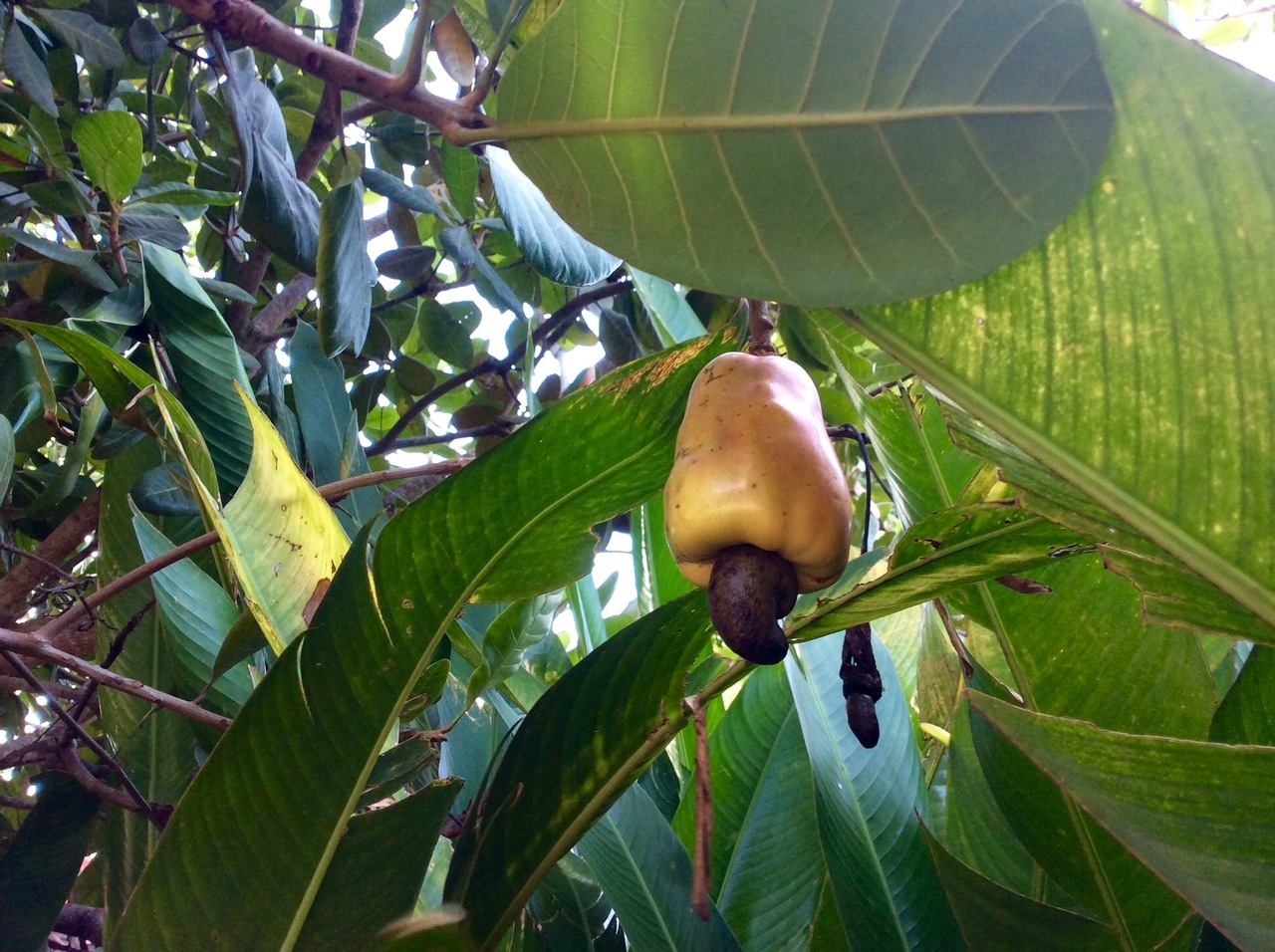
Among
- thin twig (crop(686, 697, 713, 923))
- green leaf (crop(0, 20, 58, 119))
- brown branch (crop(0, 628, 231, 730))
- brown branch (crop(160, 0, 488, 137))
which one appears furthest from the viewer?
green leaf (crop(0, 20, 58, 119))

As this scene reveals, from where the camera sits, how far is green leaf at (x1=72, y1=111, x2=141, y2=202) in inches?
37.7

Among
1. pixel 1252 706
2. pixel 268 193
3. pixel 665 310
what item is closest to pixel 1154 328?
pixel 1252 706

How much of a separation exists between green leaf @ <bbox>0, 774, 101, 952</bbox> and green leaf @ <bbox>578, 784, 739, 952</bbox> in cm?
45

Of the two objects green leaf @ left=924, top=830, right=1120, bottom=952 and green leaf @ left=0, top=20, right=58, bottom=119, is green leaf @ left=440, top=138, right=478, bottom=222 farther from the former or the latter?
green leaf @ left=924, top=830, right=1120, bottom=952

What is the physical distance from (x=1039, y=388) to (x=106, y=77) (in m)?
1.37

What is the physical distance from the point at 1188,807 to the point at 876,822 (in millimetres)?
348

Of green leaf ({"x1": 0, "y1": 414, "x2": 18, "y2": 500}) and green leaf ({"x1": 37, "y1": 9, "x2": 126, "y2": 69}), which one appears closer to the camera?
green leaf ({"x1": 0, "y1": 414, "x2": 18, "y2": 500})

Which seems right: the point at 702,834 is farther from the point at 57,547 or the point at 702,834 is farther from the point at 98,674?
the point at 57,547

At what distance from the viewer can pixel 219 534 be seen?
25.6 inches

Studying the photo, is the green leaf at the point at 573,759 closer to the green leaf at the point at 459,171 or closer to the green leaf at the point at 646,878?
the green leaf at the point at 646,878

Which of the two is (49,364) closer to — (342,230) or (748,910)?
(342,230)

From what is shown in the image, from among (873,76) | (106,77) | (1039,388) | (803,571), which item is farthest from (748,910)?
(106,77)

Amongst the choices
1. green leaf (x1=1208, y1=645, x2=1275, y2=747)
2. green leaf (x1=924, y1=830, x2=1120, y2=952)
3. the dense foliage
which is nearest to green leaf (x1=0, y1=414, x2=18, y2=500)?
the dense foliage

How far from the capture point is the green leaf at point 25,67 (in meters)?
1.02
